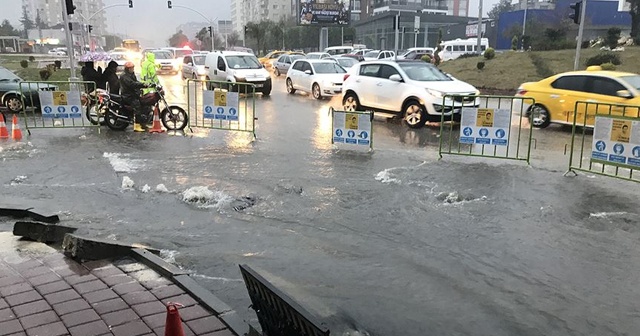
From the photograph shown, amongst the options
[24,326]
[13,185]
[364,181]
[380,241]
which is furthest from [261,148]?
[24,326]

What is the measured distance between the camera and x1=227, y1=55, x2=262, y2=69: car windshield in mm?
23644

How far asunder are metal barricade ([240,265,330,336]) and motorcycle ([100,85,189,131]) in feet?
34.8

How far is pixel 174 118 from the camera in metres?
13.6

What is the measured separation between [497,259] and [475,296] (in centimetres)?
96

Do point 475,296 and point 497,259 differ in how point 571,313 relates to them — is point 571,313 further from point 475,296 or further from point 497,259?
point 497,259

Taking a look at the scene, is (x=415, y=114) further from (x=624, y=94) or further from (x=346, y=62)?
(x=346, y=62)

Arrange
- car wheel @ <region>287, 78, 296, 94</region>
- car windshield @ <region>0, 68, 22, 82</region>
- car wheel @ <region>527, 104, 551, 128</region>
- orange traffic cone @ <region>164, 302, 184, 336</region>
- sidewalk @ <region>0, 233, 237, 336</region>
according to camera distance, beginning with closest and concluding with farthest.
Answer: orange traffic cone @ <region>164, 302, 184, 336</region>
sidewalk @ <region>0, 233, 237, 336</region>
car wheel @ <region>527, 104, 551, 128</region>
car windshield @ <region>0, 68, 22, 82</region>
car wheel @ <region>287, 78, 296, 94</region>

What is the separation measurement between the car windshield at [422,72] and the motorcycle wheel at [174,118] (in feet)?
21.0

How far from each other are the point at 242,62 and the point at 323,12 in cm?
4123

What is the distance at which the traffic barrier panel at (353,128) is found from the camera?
11.1m

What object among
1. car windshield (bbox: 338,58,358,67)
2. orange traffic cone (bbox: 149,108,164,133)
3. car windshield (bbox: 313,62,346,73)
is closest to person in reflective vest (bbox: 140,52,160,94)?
orange traffic cone (bbox: 149,108,164,133)

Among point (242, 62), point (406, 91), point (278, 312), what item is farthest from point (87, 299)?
point (242, 62)

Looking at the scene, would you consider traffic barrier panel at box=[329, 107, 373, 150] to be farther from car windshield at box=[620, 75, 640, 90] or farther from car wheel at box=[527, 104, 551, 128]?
A: car windshield at box=[620, 75, 640, 90]

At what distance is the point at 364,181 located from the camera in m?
8.84
